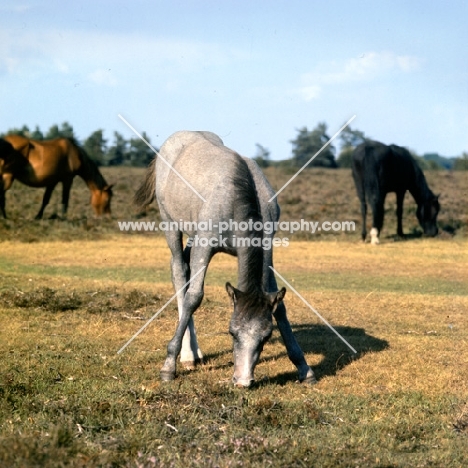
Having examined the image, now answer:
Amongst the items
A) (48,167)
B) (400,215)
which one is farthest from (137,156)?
(400,215)

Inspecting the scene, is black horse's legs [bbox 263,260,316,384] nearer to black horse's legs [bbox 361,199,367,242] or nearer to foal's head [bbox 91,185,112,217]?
black horse's legs [bbox 361,199,367,242]

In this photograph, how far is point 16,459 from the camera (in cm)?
457

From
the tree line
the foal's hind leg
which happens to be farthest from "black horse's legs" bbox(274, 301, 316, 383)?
the tree line

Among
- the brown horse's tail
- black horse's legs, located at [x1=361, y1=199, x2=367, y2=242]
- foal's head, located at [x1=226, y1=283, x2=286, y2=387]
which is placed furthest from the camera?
black horse's legs, located at [x1=361, y1=199, x2=367, y2=242]

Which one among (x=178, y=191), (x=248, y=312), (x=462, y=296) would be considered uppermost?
(x=178, y=191)

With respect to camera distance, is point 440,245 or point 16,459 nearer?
point 16,459

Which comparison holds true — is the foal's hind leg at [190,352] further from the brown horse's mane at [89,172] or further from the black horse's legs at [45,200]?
the brown horse's mane at [89,172]

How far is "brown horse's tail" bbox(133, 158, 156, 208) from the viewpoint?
9.59m

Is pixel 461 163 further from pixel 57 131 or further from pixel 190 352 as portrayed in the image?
pixel 190 352

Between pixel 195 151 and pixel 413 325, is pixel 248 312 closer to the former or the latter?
pixel 195 151

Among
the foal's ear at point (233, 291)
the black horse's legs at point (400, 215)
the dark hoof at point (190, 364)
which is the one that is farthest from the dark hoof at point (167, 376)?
the black horse's legs at point (400, 215)

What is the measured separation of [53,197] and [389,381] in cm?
2820

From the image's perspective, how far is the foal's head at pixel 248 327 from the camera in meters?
6.69

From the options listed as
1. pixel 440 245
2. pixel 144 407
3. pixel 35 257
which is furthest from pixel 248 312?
pixel 440 245
